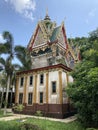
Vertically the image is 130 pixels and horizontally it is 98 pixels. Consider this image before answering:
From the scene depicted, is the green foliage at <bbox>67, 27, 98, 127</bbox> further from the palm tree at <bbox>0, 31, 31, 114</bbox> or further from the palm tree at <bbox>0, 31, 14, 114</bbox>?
the palm tree at <bbox>0, 31, 14, 114</bbox>

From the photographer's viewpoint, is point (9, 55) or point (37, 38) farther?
point (37, 38)

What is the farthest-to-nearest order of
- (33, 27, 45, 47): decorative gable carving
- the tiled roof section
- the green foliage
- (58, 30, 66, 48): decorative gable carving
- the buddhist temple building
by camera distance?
(33, 27, 45, 47): decorative gable carving < (58, 30, 66, 48): decorative gable carving < the tiled roof section < the buddhist temple building < the green foliage

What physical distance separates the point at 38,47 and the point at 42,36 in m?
2.26

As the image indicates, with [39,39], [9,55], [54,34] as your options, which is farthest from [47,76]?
[54,34]

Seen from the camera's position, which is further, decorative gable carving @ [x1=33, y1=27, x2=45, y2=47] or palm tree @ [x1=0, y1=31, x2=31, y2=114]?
decorative gable carving @ [x1=33, y1=27, x2=45, y2=47]

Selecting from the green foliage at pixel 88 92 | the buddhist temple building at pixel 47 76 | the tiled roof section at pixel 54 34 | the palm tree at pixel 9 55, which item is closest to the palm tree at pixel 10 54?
the palm tree at pixel 9 55

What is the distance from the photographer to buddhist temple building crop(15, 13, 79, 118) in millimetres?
19281

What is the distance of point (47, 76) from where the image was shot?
20.7m

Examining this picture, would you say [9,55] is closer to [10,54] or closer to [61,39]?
[10,54]

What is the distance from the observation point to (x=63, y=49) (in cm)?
2853

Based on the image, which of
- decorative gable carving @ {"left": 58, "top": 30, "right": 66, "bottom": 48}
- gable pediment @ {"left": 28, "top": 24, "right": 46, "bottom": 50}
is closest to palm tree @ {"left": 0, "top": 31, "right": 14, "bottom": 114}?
gable pediment @ {"left": 28, "top": 24, "right": 46, "bottom": 50}

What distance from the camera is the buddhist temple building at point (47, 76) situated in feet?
63.3

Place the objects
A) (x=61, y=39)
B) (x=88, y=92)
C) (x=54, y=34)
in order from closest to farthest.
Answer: (x=88, y=92), (x=54, y=34), (x=61, y=39)

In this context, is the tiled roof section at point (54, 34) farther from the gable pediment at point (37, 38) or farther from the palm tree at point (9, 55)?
the palm tree at point (9, 55)
